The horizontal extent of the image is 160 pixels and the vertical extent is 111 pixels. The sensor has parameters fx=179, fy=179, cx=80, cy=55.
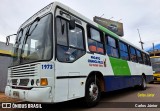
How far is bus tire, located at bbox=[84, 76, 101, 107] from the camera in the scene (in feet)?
18.0

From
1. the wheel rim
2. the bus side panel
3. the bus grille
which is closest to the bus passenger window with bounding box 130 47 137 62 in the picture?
Answer: the bus side panel

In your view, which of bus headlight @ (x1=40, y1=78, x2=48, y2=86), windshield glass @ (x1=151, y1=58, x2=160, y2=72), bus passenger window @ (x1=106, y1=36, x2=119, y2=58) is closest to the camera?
bus headlight @ (x1=40, y1=78, x2=48, y2=86)

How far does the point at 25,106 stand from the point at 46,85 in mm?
1975

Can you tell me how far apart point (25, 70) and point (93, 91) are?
231 cm

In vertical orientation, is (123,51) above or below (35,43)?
above

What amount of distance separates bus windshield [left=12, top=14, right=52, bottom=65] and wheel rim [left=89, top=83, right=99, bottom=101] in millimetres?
2028

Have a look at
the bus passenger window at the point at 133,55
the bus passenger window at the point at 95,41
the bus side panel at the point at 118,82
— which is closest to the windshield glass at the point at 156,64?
the bus passenger window at the point at 133,55

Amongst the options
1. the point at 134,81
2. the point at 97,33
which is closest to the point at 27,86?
the point at 97,33

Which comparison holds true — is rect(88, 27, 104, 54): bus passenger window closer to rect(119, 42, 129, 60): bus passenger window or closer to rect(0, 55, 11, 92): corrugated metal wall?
rect(119, 42, 129, 60): bus passenger window

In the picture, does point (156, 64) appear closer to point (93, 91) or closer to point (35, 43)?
point (93, 91)

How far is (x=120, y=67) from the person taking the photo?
26.7 ft

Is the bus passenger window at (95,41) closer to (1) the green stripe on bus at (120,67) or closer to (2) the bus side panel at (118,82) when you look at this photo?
(1) the green stripe on bus at (120,67)

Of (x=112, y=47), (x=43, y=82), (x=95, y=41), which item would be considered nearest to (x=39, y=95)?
(x=43, y=82)

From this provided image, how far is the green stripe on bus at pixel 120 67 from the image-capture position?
24.4 feet
